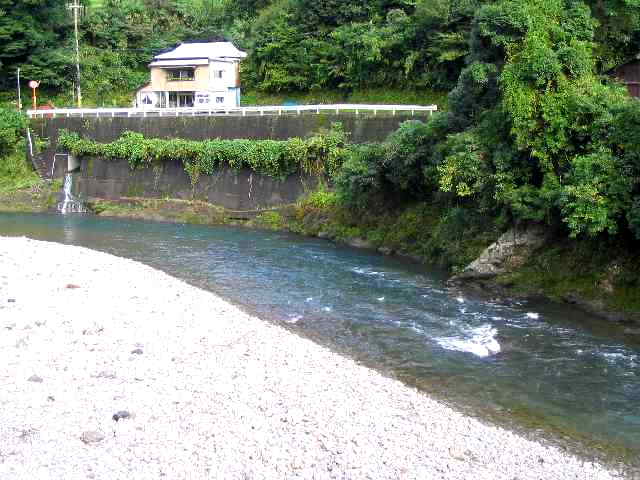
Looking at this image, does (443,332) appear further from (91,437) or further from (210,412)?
(91,437)

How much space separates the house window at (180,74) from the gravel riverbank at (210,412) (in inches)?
1459

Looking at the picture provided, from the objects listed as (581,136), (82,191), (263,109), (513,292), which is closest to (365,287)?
(513,292)

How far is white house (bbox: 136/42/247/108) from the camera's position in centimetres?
5075

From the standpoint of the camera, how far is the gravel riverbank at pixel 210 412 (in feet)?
32.0

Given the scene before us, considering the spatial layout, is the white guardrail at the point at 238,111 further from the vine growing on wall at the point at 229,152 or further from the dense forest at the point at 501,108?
the dense forest at the point at 501,108

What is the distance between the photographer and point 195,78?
50.8 metres

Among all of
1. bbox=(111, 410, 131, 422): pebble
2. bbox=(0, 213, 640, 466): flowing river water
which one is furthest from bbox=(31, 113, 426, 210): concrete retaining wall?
bbox=(111, 410, 131, 422): pebble

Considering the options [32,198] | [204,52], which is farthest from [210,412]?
[204,52]

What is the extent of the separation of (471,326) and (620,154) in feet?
20.2

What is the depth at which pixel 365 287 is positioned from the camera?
21047mm

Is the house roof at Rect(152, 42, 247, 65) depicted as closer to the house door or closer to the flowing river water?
the house door

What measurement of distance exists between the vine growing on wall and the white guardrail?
1.38 metres

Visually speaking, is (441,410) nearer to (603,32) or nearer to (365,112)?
(603,32)

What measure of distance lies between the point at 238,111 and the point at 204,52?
16.3m
